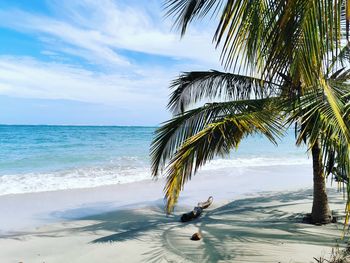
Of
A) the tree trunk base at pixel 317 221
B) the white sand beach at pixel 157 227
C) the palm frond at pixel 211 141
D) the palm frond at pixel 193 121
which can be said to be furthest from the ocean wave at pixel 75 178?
the palm frond at pixel 211 141

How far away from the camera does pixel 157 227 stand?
601 centimetres

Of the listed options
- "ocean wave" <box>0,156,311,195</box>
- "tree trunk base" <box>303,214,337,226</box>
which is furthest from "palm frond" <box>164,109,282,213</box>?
"ocean wave" <box>0,156,311,195</box>

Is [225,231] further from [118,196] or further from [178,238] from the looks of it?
[118,196]

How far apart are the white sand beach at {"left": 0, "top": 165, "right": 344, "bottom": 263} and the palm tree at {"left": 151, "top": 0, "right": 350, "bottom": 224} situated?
35.2 inches

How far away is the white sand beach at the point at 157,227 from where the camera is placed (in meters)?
4.58

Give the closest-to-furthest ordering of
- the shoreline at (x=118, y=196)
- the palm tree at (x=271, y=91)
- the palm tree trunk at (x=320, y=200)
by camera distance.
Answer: the palm tree at (x=271, y=91) < the palm tree trunk at (x=320, y=200) < the shoreline at (x=118, y=196)

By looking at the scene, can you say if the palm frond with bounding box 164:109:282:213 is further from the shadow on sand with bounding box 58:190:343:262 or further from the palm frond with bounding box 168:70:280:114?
the palm frond with bounding box 168:70:280:114

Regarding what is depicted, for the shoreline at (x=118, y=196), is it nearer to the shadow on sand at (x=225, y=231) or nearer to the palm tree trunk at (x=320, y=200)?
the shadow on sand at (x=225, y=231)

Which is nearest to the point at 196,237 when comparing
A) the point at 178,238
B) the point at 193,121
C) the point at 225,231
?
the point at 178,238

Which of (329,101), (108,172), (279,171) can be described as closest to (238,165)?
(279,171)

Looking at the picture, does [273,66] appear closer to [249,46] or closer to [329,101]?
[249,46]

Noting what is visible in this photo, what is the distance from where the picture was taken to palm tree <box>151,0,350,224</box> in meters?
2.26

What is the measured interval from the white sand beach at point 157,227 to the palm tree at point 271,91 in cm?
89

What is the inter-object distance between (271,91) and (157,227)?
9.78 ft
